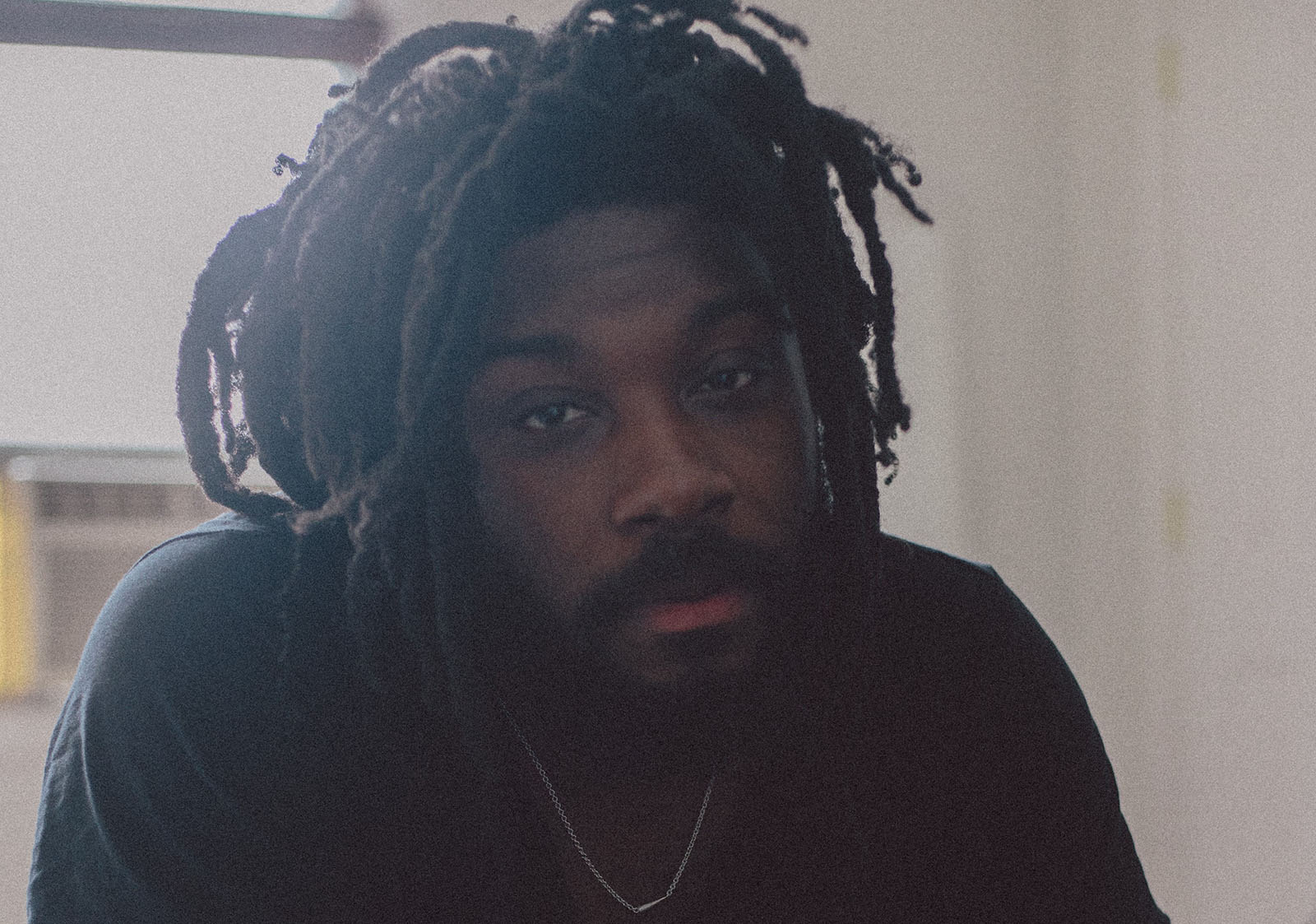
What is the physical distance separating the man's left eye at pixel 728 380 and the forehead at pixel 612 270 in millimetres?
52

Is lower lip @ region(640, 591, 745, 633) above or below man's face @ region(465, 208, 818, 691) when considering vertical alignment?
below

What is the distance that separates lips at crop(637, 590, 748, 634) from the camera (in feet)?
2.65

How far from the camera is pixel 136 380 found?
7.22 ft

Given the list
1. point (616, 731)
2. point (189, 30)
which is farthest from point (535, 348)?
point (189, 30)

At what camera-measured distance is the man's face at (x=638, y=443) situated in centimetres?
81

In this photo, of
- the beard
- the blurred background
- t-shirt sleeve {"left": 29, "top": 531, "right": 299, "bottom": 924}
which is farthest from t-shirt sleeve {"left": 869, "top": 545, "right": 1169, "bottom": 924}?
the blurred background

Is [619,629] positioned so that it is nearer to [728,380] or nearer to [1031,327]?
[728,380]

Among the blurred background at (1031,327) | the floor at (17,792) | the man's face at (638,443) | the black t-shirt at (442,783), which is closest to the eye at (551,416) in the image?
the man's face at (638,443)

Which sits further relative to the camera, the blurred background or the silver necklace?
the blurred background

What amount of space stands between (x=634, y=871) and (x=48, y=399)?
170cm

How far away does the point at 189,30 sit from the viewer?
2.21 metres

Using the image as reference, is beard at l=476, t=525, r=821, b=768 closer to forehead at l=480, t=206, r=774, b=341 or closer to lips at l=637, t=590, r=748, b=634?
lips at l=637, t=590, r=748, b=634

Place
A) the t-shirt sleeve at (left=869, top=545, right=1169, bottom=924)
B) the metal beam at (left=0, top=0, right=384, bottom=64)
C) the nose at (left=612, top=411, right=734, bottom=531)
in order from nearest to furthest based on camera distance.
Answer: the nose at (left=612, top=411, right=734, bottom=531), the t-shirt sleeve at (left=869, top=545, right=1169, bottom=924), the metal beam at (left=0, top=0, right=384, bottom=64)

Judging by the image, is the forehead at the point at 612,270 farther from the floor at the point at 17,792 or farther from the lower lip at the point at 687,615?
the floor at the point at 17,792
